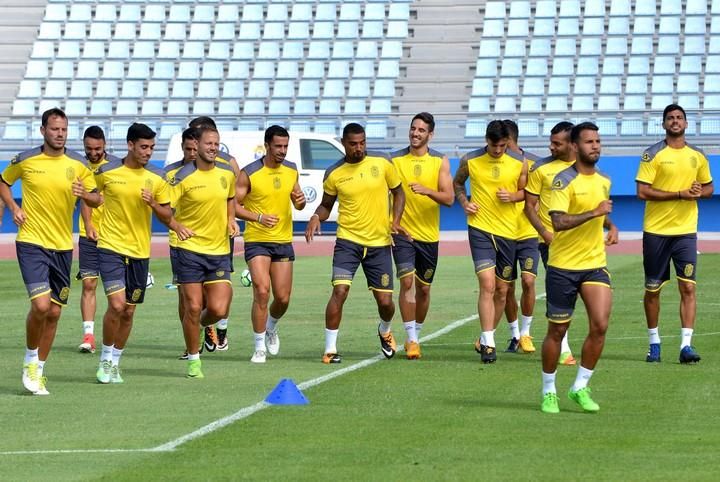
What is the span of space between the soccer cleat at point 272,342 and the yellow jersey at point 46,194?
10.0 feet

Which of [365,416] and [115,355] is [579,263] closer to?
[365,416]

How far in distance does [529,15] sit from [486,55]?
1.95 m

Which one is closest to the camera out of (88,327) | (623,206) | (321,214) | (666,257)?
(666,257)

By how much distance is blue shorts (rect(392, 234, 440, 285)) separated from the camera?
13984 mm

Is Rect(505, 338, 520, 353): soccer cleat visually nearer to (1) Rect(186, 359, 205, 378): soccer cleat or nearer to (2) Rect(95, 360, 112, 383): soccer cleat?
(1) Rect(186, 359, 205, 378): soccer cleat

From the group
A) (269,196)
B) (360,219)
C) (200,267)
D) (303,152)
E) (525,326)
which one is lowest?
(525,326)

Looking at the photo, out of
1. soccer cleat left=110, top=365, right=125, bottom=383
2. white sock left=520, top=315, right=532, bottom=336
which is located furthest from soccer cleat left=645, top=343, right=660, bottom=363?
soccer cleat left=110, top=365, right=125, bottom=383

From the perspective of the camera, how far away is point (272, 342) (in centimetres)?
1448

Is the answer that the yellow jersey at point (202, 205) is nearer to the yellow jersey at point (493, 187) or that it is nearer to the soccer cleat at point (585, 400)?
the yellow jersey at point (493, 187)

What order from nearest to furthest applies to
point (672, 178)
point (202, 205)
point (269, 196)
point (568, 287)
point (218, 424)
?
point (218, 424) → point (568, 287) → point (202, 205) → point (672, 178) → point (269, 196)

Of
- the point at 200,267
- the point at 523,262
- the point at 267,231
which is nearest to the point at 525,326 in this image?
the point at 523,262

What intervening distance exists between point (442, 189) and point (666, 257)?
6.96 feet

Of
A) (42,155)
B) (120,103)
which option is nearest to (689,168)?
(42,155)

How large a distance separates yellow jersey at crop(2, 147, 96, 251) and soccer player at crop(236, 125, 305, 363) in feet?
7.62
